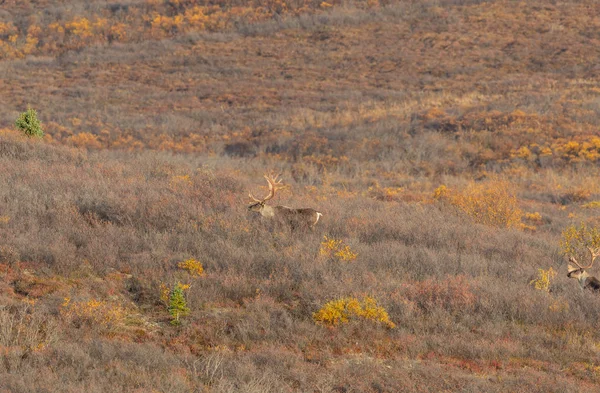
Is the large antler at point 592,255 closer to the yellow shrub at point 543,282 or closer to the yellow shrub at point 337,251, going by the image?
the yellow shrub at point 543,282

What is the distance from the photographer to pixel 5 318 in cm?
698

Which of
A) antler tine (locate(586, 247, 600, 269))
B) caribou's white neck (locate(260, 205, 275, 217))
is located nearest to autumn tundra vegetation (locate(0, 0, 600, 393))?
caribou's white neck (locate(260, 205, 275, 217))

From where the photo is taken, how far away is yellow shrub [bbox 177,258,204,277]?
9375 mm

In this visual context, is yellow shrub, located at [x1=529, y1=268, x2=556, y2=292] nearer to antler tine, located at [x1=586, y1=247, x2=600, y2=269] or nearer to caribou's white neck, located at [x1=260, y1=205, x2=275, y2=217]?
antler tine, located at [x1=586, y1=247, x2=600, y2=269]

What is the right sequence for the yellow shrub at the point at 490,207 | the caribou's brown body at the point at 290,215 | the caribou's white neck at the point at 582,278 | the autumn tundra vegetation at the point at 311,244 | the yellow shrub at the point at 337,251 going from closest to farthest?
the autumn tundra vegetation at the point at 311,244 < the caribou's white neck at the point at 582,278 < the yellow shrub at the point at 337,251 < the caribou's brown body at the point at 290,215 < the yellow shrub at the point at 490,207

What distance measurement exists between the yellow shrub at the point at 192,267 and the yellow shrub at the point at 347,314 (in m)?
2.17

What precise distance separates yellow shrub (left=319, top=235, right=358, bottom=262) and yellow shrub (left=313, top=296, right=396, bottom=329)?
6.43 ft

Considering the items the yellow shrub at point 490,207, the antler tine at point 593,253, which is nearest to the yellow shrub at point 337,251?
the antler tine at point 593,253

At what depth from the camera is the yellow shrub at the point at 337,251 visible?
10273 mm

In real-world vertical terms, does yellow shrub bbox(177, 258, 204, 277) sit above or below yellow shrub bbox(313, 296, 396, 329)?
below

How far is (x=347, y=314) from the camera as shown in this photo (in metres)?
8.17

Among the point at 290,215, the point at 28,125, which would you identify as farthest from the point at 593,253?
the point at 28,125

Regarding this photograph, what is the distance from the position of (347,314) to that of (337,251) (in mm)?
2658

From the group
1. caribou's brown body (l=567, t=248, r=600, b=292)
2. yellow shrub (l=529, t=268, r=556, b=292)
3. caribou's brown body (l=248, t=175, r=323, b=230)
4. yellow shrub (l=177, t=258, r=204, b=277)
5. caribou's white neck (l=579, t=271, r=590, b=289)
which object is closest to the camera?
yellow shrub (l=177, t=258, r=204, b=277)
